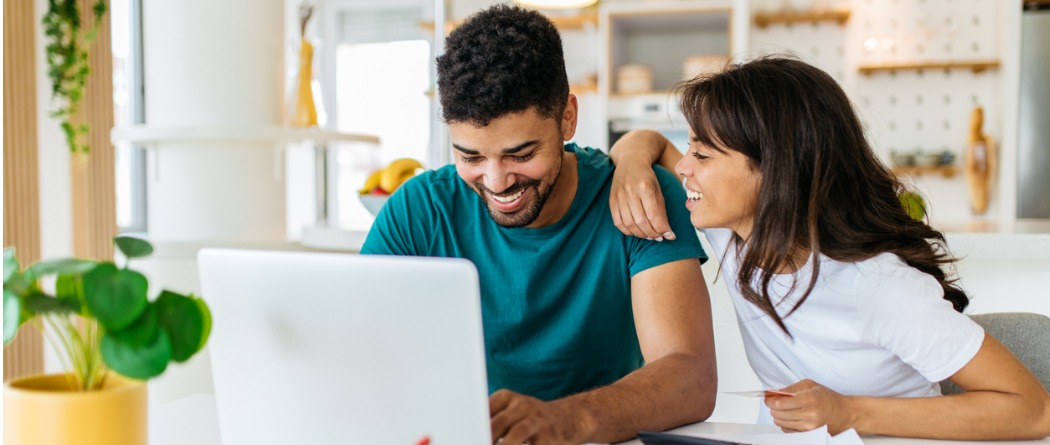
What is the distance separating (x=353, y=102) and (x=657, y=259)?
195 inches

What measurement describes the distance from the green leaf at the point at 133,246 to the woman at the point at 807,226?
2.28 feet

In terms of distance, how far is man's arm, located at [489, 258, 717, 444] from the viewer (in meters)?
0.83

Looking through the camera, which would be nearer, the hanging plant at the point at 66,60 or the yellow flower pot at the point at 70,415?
the yellow flower pot at the point at 70,415

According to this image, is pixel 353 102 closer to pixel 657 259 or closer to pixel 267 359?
pixel 657 259

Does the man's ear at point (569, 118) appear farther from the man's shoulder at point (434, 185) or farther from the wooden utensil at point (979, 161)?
the wooden utensil at point (979, 161)

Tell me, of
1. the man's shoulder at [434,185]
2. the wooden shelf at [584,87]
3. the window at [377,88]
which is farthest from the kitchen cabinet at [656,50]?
the man's shoulder at [434,185]

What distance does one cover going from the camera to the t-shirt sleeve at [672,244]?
49.3 inches

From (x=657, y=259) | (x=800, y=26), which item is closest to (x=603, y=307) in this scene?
(x=657, y=259)

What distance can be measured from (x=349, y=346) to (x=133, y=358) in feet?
0.52

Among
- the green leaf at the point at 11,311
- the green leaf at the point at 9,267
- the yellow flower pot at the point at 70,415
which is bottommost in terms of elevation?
the yellow flower pot at the point at 70,415

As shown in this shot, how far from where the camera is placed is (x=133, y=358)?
0.63m

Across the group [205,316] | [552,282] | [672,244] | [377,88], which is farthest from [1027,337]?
[377,88]

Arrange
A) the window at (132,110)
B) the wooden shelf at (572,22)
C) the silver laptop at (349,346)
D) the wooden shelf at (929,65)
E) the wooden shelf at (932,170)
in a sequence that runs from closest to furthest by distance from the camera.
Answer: the silver laptop at (349,346)
the wooden shelf at (929,65)
the wooden shelf at (932,170)
the wooden shelf at (572,22)
the window at (132,110)

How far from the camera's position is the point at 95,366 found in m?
0.70
